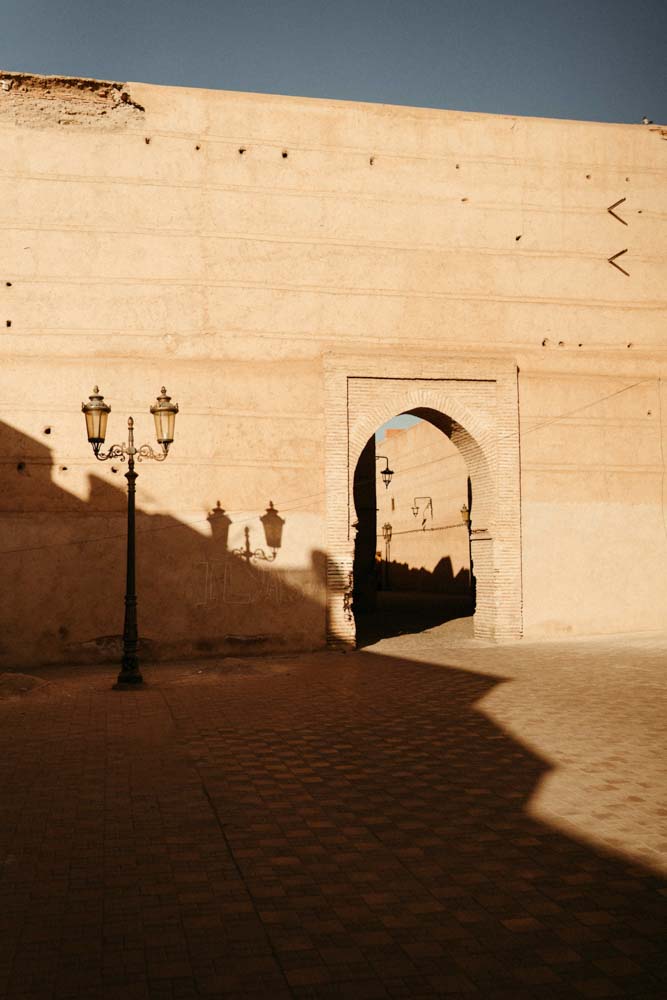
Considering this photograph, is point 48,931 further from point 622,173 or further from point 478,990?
point 622,173

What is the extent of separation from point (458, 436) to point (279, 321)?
12.5 ft

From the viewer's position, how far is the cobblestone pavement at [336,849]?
3.46 meters

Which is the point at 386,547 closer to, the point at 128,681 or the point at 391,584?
the point at 391,584

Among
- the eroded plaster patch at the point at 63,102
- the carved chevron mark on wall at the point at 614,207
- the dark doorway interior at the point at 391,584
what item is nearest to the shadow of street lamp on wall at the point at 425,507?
the dark doorway interior at the point at 391,584

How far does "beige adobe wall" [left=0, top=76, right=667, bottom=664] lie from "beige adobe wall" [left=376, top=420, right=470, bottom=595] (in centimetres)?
1571

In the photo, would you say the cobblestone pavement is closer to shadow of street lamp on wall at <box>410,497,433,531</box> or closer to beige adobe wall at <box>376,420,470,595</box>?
beige adobe wall at <box>376,420,470,595</box>

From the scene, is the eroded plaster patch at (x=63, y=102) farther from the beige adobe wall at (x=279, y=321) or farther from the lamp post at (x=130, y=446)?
the lamp post at (x=130, y=446)

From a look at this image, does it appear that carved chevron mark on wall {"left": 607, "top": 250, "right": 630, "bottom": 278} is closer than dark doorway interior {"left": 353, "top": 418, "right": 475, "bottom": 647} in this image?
Yes

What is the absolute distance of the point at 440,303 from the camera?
1614cm

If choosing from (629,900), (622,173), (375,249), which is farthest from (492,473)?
(629,900)

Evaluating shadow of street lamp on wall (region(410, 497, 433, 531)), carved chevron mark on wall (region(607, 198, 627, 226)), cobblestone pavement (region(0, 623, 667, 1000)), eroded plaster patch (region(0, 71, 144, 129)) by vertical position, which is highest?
eroded plaster patch (region(0, 71, 144, 129))

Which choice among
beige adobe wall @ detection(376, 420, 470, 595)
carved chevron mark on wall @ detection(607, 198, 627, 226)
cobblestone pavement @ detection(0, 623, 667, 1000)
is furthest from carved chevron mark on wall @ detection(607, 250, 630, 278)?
beige adobe wall @ detection(376, 420, 470, 595)

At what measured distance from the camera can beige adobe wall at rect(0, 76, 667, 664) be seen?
585 inches

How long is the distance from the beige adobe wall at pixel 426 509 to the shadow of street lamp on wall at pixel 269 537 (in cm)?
1760
